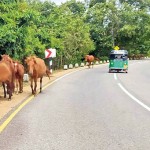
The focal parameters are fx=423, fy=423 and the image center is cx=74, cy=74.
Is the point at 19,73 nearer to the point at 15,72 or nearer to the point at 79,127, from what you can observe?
the point at 15,72

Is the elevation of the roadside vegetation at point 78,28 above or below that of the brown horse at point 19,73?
above

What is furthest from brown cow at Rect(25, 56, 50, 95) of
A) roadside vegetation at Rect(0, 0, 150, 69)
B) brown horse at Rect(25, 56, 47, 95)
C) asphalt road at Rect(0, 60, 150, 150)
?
asphalt road at Rect(0, 60, 150, 150)

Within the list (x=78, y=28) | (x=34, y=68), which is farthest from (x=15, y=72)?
(x=78, y=28)

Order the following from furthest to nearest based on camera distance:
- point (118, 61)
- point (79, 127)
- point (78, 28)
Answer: point (78, 28) < point (118, 61) < point (79, 127)

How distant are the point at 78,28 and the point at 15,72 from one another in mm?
40818

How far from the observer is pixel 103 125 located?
32.6 ft

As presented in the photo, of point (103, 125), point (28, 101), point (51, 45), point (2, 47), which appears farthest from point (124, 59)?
point (103, 125)

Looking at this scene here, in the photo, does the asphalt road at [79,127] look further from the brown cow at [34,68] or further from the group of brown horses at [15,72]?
the brown cow at [34,68]

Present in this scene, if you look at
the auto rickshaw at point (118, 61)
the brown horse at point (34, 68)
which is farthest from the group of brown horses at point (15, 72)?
the auto rickshaw at point (118, 61)

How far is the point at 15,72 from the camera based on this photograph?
17.3 meters

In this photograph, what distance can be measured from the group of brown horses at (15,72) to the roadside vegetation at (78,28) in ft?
5.05

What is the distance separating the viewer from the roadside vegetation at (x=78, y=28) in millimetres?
19750

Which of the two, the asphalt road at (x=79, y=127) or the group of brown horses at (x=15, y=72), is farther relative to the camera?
the group of brown horses at (x=15, y=72)

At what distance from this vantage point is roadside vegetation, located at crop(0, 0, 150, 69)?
778 inches
